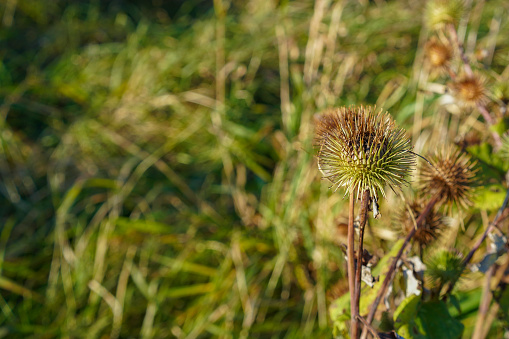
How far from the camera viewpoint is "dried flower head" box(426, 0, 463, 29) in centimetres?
134

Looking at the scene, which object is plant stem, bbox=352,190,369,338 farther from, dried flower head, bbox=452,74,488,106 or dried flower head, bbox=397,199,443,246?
dried flower head, bbox=452,74,488,106

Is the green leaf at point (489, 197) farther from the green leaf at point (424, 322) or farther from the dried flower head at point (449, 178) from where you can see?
the green leaf at point (424, 322)

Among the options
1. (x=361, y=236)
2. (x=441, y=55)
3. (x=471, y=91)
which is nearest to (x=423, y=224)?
(x=361, y=236)

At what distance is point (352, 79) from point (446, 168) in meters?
1.59

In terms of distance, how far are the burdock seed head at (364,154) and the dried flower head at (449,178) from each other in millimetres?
194

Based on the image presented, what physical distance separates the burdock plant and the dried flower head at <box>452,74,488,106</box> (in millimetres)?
514

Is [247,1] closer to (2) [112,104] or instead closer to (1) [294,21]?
(1) [294,21]

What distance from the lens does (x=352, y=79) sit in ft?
8.00

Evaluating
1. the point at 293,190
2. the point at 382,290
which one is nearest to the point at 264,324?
the point at 293,190

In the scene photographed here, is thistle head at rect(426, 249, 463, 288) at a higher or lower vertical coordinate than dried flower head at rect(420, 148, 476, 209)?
lower

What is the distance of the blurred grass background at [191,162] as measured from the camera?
5.92 feet

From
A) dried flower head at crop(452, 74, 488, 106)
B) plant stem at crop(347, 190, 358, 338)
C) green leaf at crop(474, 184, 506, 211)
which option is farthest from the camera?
dried flower head at crop(452, 74, 488, 106)

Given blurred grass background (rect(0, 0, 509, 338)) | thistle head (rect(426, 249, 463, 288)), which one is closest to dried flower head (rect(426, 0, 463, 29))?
blurred grass background (rect(0, 0, 509, 338))

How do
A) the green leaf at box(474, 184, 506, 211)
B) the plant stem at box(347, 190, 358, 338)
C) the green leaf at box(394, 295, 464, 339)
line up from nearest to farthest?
the plant stem at box(347, 190, 358, 338) < the green leaf at box(394, 295, 464, 339) < the green leaf at box(474, 184, 506, 211)
